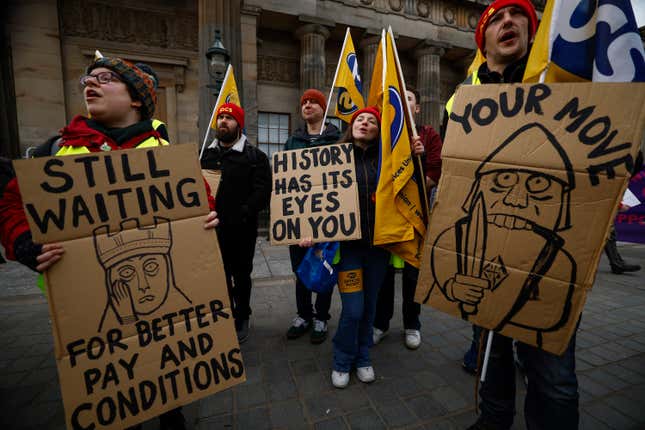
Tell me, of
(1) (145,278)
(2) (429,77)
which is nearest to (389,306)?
(1) (145,278)

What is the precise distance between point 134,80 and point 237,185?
122 centimetres

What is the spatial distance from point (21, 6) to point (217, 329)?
11.8 meters

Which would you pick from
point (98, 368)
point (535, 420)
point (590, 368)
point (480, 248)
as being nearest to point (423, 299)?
point (480, 248)

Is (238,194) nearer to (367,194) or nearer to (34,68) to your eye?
(367,194)

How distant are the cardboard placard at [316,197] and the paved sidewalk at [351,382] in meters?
1.06

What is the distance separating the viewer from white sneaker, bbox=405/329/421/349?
2475mm

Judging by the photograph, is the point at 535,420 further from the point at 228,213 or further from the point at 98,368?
the point at 228,213

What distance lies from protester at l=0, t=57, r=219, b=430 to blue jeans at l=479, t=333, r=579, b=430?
5.28ft

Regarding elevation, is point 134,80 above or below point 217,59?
below

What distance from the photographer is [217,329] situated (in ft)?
4.20

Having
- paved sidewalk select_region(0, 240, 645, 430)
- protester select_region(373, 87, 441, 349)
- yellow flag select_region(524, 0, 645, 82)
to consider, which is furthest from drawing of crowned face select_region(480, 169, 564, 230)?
paved sidewalk select_region(0, 240, 645, 430)


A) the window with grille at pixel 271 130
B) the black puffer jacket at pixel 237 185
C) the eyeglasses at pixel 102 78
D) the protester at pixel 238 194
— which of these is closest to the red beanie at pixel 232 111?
the protester at pixel 238 194

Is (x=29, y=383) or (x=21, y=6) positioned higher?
(x=21, y=6)

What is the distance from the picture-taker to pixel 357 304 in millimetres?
1947
